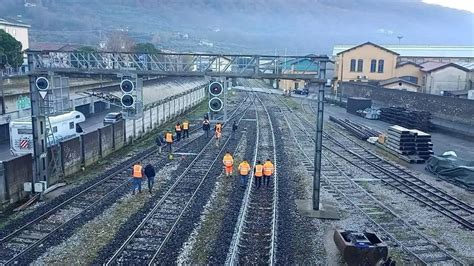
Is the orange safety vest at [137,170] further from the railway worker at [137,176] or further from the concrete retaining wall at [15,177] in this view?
the concrete retaining wall at [15,177]

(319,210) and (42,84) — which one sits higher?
(42,84)

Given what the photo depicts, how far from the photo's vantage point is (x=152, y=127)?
3247 centimetres

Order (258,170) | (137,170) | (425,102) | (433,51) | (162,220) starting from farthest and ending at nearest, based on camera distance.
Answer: (433,51)
(425,102)
(258,170)
(137,170)
(162,220)

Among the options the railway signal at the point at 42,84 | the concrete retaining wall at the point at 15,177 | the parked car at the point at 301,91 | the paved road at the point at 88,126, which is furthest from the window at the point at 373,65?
the concrete retaining wall at the point at 15,177

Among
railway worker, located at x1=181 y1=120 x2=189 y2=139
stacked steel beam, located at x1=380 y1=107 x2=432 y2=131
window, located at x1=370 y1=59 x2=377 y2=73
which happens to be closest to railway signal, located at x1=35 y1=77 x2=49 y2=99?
railway worker, located at x1=181 y1=120 x2=189 y2=139

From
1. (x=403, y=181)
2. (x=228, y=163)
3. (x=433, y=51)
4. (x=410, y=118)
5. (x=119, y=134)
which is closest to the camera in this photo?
(x=228, y=163)

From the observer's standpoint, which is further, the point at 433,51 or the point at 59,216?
the point at 433,51

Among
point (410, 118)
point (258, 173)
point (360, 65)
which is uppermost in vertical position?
point (360, 65)

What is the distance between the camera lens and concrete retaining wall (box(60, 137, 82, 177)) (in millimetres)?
18891

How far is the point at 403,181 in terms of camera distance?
19500 millimetres

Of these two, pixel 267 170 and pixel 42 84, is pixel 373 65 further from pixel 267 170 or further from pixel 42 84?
pixel 42 84

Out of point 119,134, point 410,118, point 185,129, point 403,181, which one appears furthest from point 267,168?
point 410,118

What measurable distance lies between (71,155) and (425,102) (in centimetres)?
3099

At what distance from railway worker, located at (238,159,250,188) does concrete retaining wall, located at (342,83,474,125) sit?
72.3 feet
